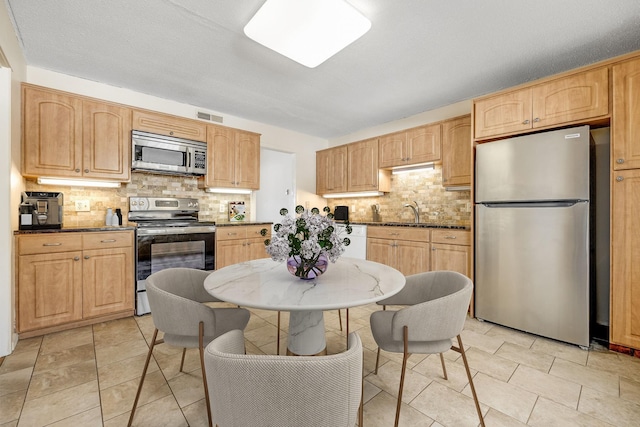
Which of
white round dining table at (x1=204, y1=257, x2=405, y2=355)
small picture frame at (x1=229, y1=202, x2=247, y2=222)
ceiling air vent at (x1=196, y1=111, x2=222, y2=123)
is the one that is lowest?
white round dining table at (x1=204, y1=257, x2=405, y2=355)

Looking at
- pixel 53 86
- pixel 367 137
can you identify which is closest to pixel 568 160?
pixel 367 137

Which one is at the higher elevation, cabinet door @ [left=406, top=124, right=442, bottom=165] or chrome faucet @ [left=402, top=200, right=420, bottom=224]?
cabinet door @ [left=406, top=124, right=442, bottom=165]

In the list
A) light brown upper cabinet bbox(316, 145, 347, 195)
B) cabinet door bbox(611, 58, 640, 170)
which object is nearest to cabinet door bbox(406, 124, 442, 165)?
light brown upper cabinet bbox(316, 145, 347, 195)

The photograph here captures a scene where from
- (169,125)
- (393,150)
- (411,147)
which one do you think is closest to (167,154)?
(169,125)

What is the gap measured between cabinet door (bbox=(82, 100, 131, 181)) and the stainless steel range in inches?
17.3

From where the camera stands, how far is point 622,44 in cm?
233

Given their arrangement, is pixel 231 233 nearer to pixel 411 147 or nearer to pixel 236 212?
pixel 236 212

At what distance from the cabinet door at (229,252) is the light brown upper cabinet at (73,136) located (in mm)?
1274

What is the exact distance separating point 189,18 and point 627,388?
3.84 m

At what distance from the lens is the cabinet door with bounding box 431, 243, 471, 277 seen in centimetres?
302

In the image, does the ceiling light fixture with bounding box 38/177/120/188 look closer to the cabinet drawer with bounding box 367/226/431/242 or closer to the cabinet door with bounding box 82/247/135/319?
the cabinet door with bounding box 82/247/135/319

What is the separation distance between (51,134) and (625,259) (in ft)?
16.4

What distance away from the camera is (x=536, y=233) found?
8.07 feet

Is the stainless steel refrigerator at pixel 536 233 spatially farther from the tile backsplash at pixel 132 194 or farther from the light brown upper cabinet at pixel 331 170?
the tile backsplash at pixel 132 194
